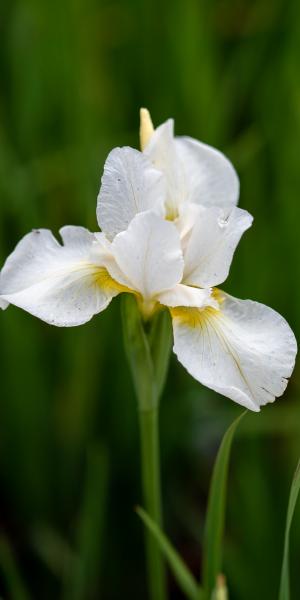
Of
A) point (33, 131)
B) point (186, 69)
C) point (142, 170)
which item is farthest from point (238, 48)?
point (142, 170)

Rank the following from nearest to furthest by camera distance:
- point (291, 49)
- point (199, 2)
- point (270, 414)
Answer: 1. point (270, 414)
2. point (291, 49)
3. point (199, 2)

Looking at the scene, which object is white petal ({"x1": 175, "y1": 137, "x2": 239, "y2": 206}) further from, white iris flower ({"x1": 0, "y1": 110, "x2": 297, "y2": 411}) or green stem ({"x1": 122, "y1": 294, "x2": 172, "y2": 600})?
green stem ({"x1": 122, "y1": 294, "x2": 172, "y2": 600})

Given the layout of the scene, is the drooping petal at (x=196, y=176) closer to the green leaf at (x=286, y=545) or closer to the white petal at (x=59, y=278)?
the white petal at (x=59, y=278)

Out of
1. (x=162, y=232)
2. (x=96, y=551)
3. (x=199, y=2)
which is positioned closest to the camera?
(x=162, y=232)

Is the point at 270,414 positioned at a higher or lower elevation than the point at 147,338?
lower

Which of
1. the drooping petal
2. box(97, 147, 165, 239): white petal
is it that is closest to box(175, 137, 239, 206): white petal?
the drooping petal

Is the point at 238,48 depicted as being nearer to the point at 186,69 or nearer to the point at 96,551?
the point at 186,69

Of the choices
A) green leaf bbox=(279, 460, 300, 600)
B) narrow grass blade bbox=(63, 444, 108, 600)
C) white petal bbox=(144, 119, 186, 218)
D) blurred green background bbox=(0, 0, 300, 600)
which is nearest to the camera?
green leaf bbox=(279, 460, 300, 600)

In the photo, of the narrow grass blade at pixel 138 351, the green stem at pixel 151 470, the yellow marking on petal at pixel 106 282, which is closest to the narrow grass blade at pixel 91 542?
the green stem at pixel 151 470
